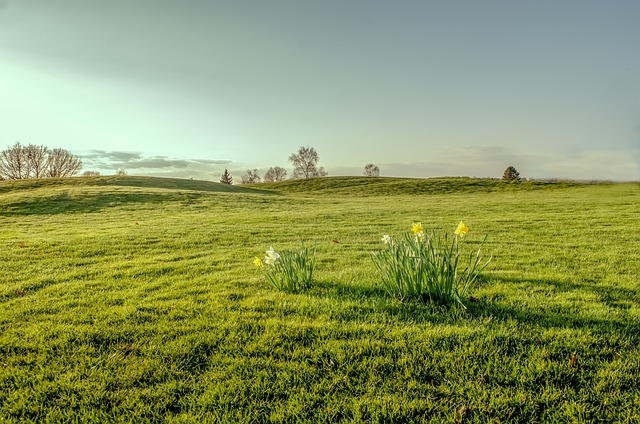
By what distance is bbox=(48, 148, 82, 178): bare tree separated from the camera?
7338 centimetres

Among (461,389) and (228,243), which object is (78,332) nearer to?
(461,389)

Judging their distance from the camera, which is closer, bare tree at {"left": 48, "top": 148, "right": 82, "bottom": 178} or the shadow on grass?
the shadow on grass

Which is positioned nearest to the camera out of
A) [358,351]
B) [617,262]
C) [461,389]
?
[461,389]

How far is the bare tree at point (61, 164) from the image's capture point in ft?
241

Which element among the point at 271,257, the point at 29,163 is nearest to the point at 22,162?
the point at 29,163

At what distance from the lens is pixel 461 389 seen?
3.38 meters

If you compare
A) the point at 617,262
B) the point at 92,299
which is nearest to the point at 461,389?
the point at 92,299

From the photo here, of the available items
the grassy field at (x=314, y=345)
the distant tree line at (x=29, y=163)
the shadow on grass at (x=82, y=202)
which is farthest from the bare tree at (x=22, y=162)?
the grassy field at (x=314, y=345)

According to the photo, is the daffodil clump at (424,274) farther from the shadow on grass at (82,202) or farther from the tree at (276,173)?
the tree at (276,173)

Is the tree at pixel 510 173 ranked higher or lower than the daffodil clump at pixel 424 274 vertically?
higher

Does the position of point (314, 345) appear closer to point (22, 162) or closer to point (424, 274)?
point (424, 274)

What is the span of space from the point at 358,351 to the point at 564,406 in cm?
194

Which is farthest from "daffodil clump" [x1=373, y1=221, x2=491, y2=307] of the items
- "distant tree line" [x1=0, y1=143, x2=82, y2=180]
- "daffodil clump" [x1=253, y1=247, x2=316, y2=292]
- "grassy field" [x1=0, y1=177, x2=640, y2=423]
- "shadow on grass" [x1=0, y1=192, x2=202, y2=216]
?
"distant tree line" [x1=0, y1=143, x2=82, y2=180]

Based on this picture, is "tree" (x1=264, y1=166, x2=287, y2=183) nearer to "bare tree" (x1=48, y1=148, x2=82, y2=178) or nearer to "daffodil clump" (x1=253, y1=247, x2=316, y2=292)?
"bare tree" (x1=48, y1=148, x2=82, y2=178)
